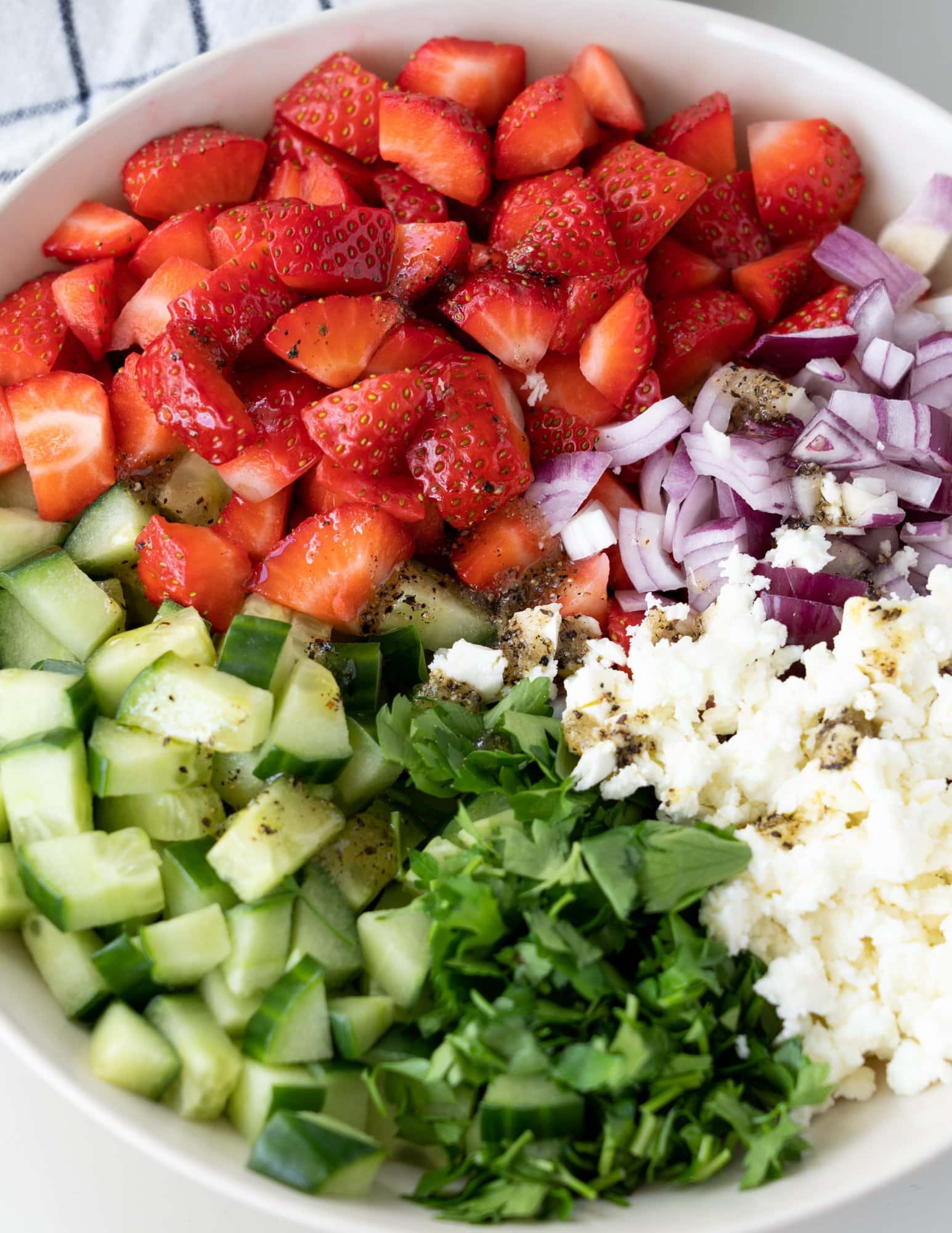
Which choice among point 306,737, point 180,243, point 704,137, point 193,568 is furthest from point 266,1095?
point 704,137

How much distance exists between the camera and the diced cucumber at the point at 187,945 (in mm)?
→ 1387

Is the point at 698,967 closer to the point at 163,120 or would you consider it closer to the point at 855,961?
the point at 855,961

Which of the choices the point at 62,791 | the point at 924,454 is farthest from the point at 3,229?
the point at 924,454

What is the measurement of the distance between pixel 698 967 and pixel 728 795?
25cm

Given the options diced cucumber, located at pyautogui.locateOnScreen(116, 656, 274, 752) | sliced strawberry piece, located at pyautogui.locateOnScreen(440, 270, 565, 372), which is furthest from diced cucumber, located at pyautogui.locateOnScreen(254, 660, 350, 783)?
sliced strawberry piece, located at pyautogui.locateOnScreen(440, 270, 565, 372)

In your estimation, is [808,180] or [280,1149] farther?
[808,180]

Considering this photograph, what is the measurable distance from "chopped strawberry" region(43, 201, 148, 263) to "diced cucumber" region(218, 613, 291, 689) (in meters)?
0.69

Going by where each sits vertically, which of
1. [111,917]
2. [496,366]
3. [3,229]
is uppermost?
[3,229]

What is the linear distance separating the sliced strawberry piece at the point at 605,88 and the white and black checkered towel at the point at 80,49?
0.54 metres

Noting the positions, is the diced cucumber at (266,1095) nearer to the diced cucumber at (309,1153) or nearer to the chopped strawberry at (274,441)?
the diced cucumber at (309,1153)

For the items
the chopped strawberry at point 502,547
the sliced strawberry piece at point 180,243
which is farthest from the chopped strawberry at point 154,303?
the chopped strawberry at point 502,547

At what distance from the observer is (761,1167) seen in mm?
1326

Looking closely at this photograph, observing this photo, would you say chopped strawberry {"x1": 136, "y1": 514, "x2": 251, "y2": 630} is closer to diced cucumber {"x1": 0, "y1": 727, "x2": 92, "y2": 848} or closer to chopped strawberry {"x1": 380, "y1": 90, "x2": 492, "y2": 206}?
diced cucumber {"x1": 0, "y1": 727, "x2": 92, "y2": 848}

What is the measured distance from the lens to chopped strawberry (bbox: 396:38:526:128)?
1817 millimetres
